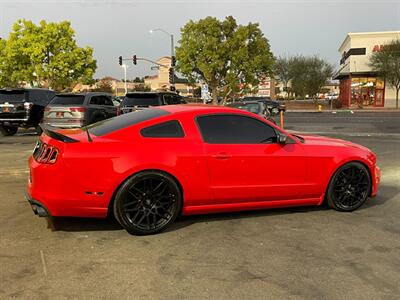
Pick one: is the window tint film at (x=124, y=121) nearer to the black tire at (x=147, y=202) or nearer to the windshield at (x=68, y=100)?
the black tire at (x=147, y=202)

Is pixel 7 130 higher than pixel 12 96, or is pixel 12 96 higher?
pixel 12 96

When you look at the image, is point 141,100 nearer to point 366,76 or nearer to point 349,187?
point 349,187

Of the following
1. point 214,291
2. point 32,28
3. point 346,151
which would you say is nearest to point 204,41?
point 32,28

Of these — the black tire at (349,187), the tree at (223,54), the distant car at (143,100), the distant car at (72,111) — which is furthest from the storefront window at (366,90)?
the black tire at (349,187)

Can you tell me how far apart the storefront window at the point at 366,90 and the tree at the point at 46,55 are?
3031cm

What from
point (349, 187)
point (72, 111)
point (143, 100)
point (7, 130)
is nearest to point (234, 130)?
point (349, 187)

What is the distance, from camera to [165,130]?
4.93 metres

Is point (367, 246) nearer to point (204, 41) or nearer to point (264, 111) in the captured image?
point (264, 111)

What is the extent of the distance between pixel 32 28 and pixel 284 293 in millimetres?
43341

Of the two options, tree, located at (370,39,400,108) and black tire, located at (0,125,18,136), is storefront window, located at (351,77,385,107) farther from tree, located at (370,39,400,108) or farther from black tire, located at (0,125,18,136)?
black tire, located at (0,125,18,136)

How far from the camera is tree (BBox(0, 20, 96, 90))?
1587 inches

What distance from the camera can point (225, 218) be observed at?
537cm

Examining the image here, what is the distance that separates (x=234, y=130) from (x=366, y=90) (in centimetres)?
4861

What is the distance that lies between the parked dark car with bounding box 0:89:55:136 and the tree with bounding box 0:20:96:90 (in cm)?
2611
